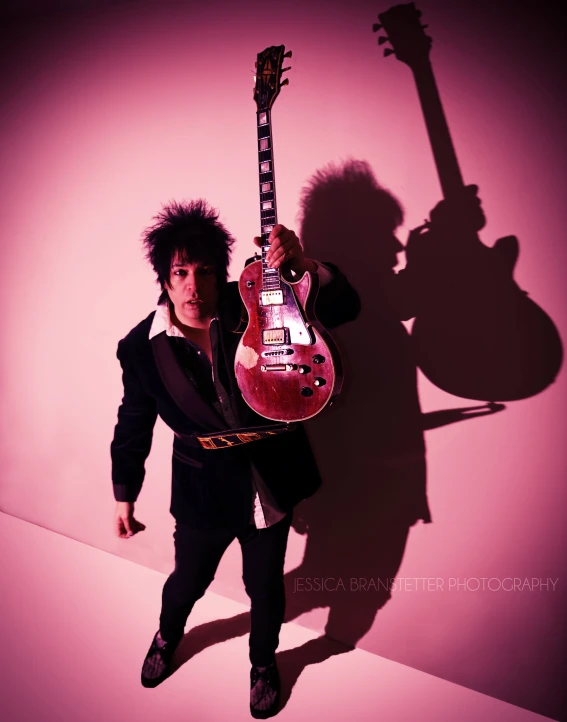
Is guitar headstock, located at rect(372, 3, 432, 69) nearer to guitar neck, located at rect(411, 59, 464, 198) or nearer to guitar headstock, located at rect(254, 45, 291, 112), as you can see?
guitar neck, located at rect(411, 59, 464, 198)

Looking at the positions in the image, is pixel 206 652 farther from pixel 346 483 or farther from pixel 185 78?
pixel 185 78

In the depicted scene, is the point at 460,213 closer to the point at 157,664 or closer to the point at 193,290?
the point at 193,290

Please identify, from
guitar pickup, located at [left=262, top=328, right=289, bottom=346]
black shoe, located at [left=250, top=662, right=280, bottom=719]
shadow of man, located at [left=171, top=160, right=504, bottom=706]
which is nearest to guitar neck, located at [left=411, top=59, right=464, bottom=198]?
shadow of man, located at [left=171, top=160, right=504, bottom=706]

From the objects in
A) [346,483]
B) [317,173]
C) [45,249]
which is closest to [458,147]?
[317,173]

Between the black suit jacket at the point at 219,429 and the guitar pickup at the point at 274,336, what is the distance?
0.14m

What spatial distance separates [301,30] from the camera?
1.29 metres

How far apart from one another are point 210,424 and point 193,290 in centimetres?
39

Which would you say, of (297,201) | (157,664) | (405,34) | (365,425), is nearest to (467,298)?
(365,425)

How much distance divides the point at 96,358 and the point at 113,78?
1241 mm

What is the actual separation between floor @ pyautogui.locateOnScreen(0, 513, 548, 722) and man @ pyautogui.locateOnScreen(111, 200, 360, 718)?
0.19m

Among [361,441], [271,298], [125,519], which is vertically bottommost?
[125,519]

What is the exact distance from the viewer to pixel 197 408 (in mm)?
1142

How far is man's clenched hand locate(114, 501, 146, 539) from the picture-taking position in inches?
54.1

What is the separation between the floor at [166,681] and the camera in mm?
1325
